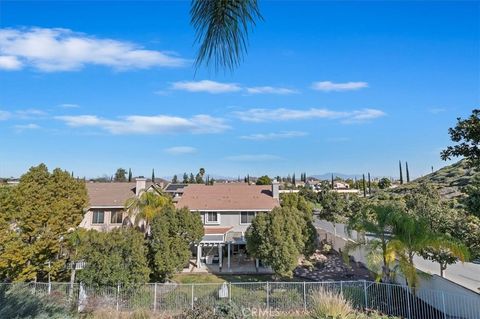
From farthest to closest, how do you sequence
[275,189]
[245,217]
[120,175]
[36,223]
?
[120,175]
[275,189]
[245,217]
[36,223]

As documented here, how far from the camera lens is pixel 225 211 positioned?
1163 inches

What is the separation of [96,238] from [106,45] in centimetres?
1525

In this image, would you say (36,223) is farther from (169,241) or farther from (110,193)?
(110,193)

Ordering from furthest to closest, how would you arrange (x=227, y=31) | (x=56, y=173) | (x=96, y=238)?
(x=56, y=173), (x=96, y=238), (x=227, y=31)

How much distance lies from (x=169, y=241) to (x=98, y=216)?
34.8 ft

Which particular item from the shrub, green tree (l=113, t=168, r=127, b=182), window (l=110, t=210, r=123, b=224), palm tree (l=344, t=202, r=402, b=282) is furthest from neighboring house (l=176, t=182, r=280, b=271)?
green tree (l=113, t=168, r=127, b=182)

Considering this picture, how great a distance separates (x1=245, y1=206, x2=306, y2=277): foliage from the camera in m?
20.2

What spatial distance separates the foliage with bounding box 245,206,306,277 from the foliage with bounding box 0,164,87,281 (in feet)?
34.6

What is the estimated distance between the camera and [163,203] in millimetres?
26672

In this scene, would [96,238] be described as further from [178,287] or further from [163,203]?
[163,203]

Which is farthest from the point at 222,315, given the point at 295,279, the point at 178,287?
Result: the point at 295,279

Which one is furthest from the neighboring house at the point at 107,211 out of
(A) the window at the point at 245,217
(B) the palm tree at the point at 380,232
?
(B) the palm tree at the point at 380,232

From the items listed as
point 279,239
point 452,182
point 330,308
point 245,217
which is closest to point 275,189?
point 245,217

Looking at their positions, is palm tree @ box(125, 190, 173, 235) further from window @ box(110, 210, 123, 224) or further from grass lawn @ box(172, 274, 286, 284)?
grass lawn @ box(172, 274, 286, 284)
